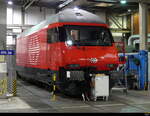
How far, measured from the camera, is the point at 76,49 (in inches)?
501

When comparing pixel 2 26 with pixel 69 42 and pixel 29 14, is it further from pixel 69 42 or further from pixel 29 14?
pixel 29 14

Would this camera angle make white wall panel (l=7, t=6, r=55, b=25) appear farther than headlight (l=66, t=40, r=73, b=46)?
Yes

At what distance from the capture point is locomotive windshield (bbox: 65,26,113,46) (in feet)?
42.5

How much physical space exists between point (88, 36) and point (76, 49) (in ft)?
3.25

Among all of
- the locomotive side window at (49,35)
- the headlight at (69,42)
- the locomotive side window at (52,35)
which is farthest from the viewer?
the locomotive side window at (49,35)

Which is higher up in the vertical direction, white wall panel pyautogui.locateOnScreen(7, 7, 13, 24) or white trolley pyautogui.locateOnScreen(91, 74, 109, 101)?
white wall panel pyautogui.locateOnScreen(7, 7, 13, 24)

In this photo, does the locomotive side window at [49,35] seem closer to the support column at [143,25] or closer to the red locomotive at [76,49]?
the red locomotive at [76,49]

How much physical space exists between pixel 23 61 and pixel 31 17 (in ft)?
41.8

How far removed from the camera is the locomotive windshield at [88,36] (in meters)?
13.0

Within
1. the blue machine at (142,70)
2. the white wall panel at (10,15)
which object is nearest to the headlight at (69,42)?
the blue machine at (142,70)

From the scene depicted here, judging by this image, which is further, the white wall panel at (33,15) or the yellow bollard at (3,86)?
the white wall panel at (33,15)

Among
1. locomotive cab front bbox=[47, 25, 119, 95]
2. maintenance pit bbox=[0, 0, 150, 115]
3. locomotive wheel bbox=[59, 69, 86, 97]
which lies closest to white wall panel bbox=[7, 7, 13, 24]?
maintenance pit bbox=[0, 0, 150, 115]

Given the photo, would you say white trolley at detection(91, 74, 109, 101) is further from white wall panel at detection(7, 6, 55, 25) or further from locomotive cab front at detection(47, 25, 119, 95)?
white wall panel at detection(7, 6, 55, 25)

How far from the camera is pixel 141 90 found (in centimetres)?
1686
